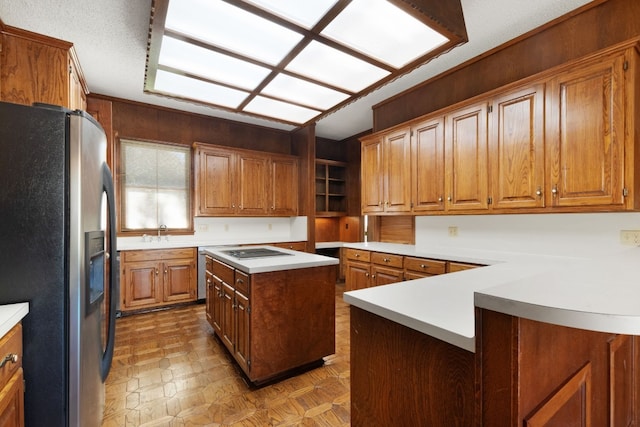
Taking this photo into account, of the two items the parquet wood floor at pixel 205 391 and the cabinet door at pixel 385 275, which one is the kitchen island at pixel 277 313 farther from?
the cabinet door at pixel 385 275

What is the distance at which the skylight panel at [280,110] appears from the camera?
9.59 feet

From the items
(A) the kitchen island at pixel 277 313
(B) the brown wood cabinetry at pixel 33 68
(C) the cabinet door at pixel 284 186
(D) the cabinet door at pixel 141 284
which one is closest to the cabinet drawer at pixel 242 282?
(A) the kitchen island at pixel 277 313

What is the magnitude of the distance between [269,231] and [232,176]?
122 cm

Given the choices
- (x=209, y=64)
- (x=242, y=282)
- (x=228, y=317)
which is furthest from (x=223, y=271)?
(x=209, y=64)

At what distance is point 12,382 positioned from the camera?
935 millimetres

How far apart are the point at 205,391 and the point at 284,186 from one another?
3.36 m

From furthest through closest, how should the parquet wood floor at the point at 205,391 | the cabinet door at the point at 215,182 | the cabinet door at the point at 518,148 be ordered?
1. the cabinet door at the point at 215,182
2. the cabinet door at the point at 518,148
3. the parquet wood floor at the point at 205,391

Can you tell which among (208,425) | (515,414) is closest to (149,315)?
(208,425)

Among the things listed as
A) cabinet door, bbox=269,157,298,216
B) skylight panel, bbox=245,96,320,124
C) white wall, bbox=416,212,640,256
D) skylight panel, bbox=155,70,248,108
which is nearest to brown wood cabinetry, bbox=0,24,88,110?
skylight panel, bbox=155,70,248,108

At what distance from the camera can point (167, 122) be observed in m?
4.21

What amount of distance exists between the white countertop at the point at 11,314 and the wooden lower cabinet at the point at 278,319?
111 centimetres

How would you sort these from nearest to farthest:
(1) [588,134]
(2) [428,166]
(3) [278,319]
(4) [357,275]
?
(1) [588,134], (3) [278,319], (2) [428,166], (4) [357,275]

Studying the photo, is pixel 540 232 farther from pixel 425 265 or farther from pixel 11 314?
pixel 11 314

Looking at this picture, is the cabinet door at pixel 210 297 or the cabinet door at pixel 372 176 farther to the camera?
the cabinet door at pixel 372 176
